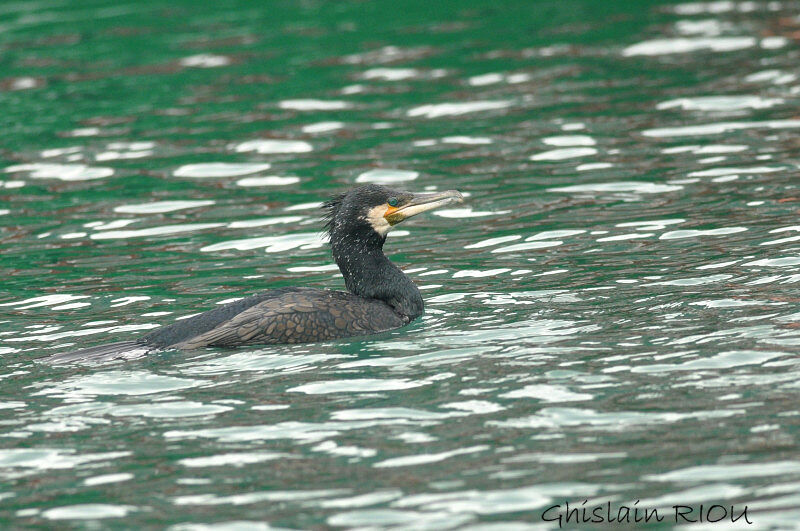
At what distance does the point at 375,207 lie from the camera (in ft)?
33.1

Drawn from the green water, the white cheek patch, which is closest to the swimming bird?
the white cheek patch

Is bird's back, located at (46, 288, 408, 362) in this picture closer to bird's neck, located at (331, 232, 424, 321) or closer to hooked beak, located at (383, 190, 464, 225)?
bird's neck, located at (331, 232, 424, 321)

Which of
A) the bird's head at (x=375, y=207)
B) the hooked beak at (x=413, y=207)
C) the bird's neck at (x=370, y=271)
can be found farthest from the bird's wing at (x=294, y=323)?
the hooked beak at (x=413, y=207)

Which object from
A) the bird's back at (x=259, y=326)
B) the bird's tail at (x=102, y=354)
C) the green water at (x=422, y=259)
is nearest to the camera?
the green water at (x=422, y=259)

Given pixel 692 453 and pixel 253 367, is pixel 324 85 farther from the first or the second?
pixel 692 453

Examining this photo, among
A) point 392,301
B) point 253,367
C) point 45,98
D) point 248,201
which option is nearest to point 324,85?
point 45,98

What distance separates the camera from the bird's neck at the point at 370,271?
9945mm

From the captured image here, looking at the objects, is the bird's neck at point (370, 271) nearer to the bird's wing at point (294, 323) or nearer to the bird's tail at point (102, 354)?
the bird's wing at point (294, 323)

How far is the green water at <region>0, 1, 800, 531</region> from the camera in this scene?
21.8ft

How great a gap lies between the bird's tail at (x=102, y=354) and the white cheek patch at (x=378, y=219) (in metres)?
2.06

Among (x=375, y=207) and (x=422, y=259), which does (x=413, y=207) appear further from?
(x=422, y=259)

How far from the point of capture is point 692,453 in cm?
660

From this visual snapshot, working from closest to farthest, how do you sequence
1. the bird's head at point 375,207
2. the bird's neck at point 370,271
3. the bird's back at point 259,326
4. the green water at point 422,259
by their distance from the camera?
1. the green water at point 422,259
2. the bird's back at point 259,326
3. the bird's neck at point 370,271
4. the bird's head at point 375,207

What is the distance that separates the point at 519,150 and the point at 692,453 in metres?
9.30
